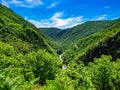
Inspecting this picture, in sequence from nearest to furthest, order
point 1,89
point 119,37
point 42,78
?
point 1,89, point 42,78, point 119,37

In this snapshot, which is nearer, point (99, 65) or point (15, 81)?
point (15, 81)

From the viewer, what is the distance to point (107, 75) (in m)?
73.9

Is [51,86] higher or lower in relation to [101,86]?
higher

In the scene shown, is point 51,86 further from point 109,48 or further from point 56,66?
point 109,48

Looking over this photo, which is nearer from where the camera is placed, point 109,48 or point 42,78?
point 42,78

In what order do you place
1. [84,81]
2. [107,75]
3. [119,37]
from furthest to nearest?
[119,37] → [107,75] → [84,81]

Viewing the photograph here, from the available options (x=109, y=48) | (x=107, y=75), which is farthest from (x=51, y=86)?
(x=109, y=48)

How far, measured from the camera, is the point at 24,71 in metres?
77.2

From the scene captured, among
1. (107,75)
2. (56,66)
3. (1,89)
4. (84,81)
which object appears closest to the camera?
(1,89)

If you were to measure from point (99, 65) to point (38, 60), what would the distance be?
24008mm

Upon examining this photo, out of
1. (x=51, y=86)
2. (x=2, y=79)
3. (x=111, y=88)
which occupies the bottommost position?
(x=111, y=88)

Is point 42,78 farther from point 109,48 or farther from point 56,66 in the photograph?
point 109,48

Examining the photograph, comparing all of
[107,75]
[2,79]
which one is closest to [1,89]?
[2,79]

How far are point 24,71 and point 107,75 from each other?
2222 cm
